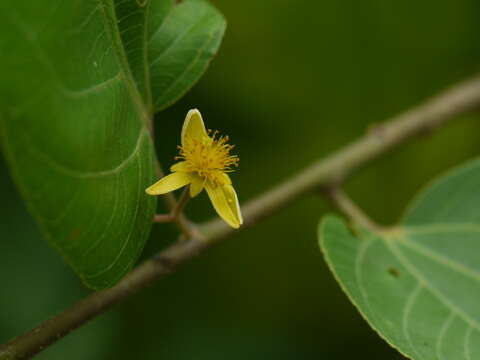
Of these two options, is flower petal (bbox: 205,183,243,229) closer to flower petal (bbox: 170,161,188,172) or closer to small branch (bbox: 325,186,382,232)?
flower petal (bbox: 170,161,188,172)

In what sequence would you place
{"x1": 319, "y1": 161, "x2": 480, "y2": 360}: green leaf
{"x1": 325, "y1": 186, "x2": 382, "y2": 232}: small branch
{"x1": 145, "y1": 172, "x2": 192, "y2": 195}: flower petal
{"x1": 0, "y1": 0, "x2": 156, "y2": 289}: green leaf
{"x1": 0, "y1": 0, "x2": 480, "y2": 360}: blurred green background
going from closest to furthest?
1. {"x1": 0, "y1": 0, "x2": 156, "y2": 289}: green leaf
2. {"x1": 145, "y1": 172, "x2": 192, "y2": 195}: flower petal
3. {"x1": 319, "y1": 161, "x2": 480, "y2": 360}: green leaf
4. {"x1": 325, "y1": 186, "x2": 382, "y2": 232}: small branch
5. {"x1": 0, "y1": 0, "x2": 480, "y2": 360}: blurred green background

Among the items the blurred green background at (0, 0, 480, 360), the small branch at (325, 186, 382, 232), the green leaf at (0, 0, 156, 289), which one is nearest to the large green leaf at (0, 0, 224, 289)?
the green leaf at (0, 0, 156, 289)

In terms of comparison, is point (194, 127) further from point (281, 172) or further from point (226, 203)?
point (281, 172)

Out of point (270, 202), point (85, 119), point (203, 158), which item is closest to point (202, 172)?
point (203, 158)

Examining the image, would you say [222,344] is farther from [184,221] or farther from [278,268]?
[184,221]

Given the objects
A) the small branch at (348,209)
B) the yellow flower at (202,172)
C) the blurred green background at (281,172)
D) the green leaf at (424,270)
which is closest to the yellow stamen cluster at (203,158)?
the yellow flower at (202,172)

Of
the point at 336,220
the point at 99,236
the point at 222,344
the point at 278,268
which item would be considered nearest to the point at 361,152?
the point at 336,220
